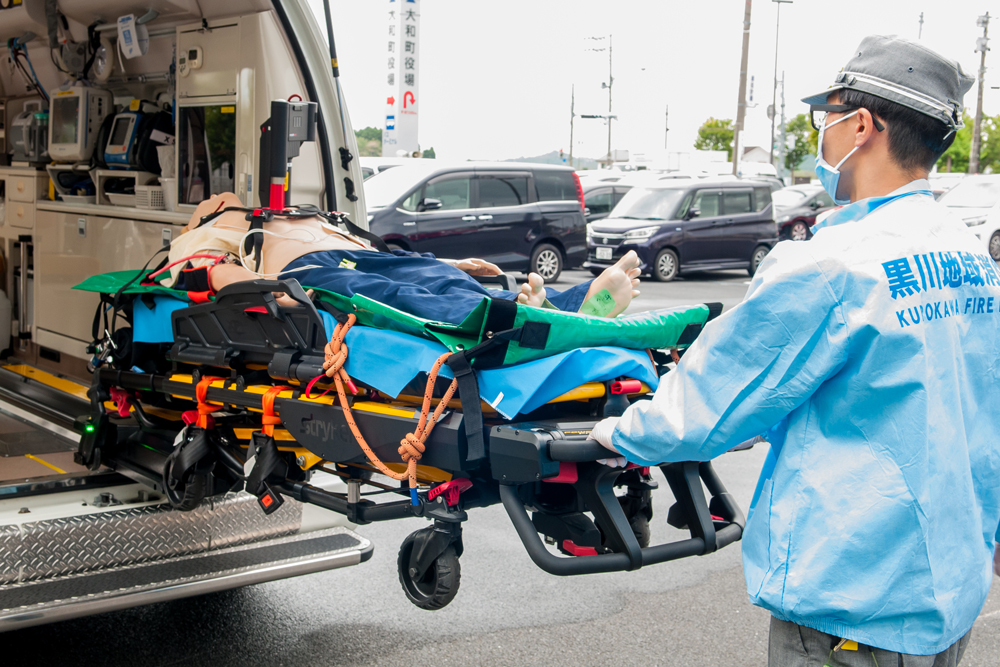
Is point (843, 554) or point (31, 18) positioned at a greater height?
point (31, 18)

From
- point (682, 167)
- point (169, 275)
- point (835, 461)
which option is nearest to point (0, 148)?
point (169, 275)

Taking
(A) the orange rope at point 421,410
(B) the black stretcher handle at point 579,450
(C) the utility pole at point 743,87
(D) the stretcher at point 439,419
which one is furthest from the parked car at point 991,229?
(B) the black stretcher handle at point 579,450

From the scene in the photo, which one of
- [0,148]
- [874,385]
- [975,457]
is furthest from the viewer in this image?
[0,148]

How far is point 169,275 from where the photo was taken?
3.79 metres

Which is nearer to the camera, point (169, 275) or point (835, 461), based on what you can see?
point (835, 461)

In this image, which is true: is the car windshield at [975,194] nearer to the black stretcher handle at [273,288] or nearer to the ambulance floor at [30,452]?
the ambulance floor at [30,452]

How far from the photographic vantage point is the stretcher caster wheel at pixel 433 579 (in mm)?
2564

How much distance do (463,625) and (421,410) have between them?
1.63 meters

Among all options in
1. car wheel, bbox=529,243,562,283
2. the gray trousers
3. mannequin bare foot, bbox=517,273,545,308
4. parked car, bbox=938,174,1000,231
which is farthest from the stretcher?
parked car, bbox=938,174,1000,231

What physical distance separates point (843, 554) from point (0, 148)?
728cm

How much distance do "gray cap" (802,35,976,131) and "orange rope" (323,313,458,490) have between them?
47.7 inches

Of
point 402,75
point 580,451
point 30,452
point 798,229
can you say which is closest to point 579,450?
point 580,451

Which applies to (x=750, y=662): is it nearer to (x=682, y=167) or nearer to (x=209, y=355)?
(x=209, y=355)

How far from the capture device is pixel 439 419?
2.50 m
